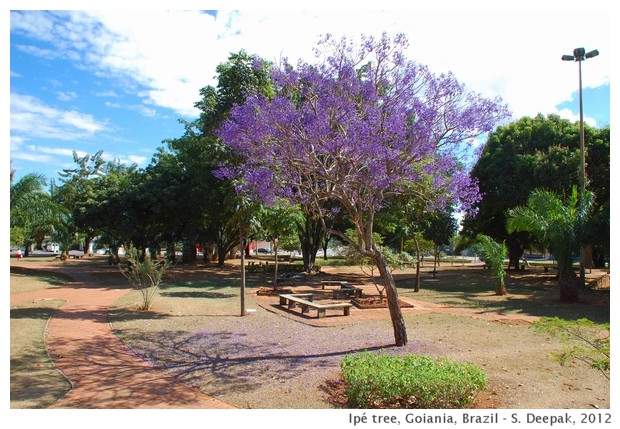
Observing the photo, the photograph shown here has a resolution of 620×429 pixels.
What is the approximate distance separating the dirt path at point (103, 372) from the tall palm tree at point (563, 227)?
13.4m

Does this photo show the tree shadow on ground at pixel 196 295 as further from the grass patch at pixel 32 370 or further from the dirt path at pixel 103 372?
the grass patch at pixel 32 370

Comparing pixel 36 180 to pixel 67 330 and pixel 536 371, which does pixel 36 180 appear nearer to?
pixel 67 330

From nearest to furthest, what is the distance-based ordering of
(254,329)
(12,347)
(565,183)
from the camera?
1. (12,347)
2. (254,329)
3. (565,183)

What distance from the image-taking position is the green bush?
5139 mm

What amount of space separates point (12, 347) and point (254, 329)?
15.1 ft

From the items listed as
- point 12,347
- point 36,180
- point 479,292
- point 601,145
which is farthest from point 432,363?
point 601,145

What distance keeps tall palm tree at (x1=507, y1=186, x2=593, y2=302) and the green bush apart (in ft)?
37.5

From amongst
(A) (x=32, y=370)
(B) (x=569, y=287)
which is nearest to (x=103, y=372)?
(A) (x=32, y=370)

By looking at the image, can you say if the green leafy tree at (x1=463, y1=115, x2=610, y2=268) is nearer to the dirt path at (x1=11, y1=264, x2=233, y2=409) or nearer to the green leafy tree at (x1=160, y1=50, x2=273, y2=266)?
the green leafy tree at (x1=160, y1=50, x2=273, y2=266)

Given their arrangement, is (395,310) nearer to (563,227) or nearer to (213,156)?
(563,227)

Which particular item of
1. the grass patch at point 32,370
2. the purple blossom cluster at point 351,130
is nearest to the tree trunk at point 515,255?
the purple blossom cluster at point 351,130

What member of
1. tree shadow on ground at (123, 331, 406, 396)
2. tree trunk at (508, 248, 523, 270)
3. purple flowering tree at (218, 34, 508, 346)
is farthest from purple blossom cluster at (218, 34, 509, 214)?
tree trunk at (508, 248, 523, 270)
